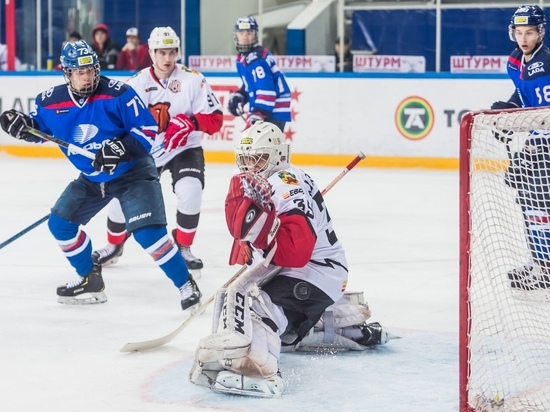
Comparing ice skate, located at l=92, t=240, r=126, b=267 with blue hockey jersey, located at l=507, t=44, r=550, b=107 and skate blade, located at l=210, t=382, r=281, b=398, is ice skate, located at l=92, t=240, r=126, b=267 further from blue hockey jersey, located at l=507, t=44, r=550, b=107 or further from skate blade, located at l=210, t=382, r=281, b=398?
skate blade, located at l=210, t=382, r=281, b=398

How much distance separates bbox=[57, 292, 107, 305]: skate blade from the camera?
14.4 feet

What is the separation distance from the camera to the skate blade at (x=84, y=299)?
4395 millimetres

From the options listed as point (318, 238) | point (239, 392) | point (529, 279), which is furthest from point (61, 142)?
point (529, 279)

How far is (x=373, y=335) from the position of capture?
143 inches

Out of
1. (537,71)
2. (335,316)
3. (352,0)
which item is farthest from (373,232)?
(352,0)

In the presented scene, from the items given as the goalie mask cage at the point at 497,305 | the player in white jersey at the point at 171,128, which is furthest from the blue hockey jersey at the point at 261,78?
the goalie mask cage at the point at 497,305

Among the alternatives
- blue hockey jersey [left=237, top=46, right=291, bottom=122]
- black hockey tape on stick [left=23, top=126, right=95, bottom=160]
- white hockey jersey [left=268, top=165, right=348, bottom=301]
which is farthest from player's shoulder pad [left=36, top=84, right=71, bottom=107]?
blue hockey jersey [left=237, top=46, right=291, bottom=122]

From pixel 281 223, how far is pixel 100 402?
2.32 ft

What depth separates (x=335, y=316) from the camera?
361 centimetres

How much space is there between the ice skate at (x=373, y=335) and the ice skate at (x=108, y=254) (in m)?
1.84

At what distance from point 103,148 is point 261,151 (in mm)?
951

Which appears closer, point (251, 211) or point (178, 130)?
point (251, 211)

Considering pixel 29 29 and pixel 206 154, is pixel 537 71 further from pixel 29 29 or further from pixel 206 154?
pixel 29 29

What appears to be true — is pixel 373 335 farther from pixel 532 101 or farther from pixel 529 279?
pixel 532 101
